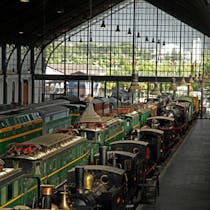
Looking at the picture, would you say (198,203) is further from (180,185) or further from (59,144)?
(59,144)

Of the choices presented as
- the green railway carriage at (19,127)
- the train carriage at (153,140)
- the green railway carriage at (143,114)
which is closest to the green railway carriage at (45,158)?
the green railway carriage at (19,127)

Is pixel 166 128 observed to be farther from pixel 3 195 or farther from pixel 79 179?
pixel 3 195

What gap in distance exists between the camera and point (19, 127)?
25.0 m

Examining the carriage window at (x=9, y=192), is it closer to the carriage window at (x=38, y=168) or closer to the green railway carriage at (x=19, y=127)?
the carriage window at (x=38, y=168)

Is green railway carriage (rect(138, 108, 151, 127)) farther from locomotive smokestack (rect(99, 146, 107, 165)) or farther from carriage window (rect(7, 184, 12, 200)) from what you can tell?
carriage window (rect(7, 184, 12, 200))

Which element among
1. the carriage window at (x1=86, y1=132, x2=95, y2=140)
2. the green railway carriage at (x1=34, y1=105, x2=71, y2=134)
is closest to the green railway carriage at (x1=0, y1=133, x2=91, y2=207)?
the carriage window at (x1=86, y1=132, x2=95, y2=140)

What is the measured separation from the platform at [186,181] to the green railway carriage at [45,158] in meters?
3.34

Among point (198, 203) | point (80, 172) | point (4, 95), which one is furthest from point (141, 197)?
point (4, 95)

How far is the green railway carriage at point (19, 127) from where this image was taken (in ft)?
74.9

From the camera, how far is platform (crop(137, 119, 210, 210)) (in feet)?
69.5

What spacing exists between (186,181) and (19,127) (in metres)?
8.00

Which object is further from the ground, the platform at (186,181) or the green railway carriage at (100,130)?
the green railway carriage at (100,130)

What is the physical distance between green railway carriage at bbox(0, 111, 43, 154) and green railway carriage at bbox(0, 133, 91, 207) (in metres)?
3.24

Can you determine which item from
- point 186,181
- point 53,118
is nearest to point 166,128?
point 53,118
